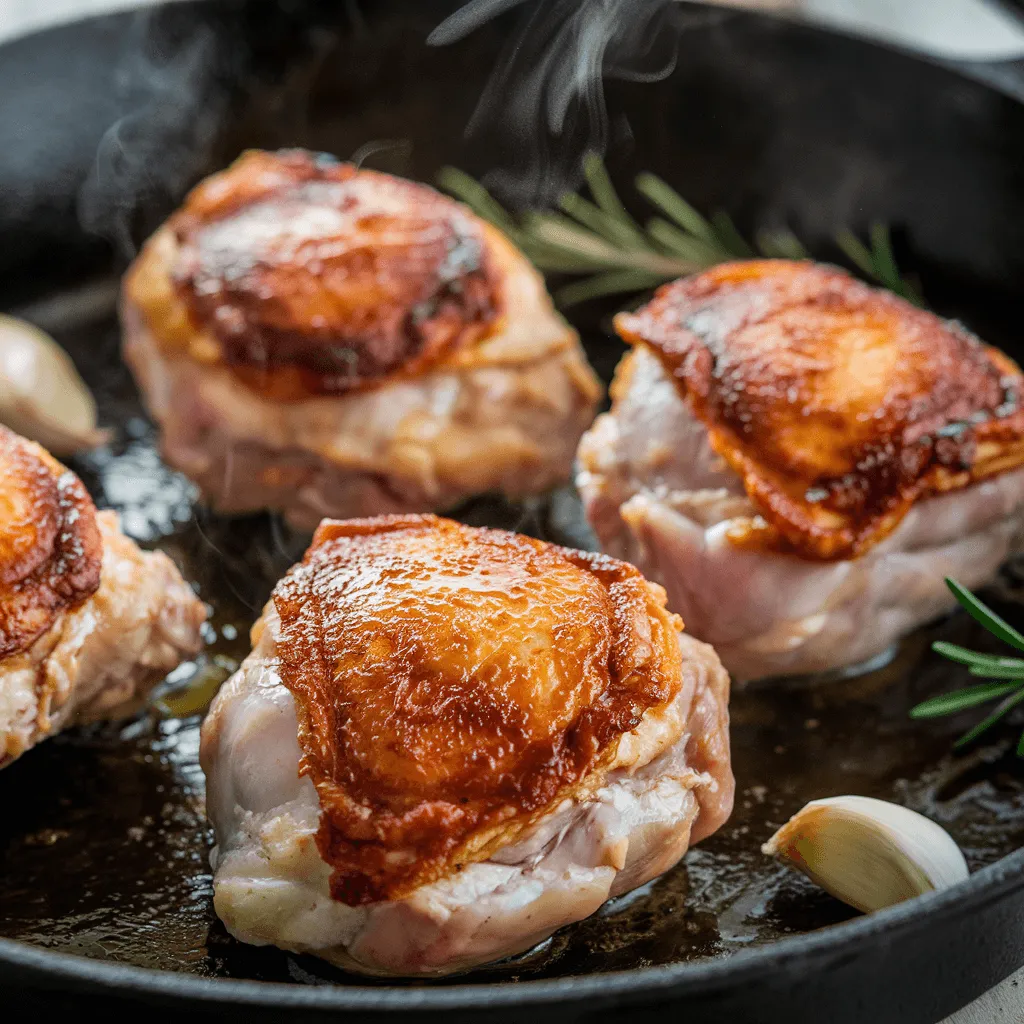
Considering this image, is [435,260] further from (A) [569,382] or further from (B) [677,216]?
(B) [677,216]

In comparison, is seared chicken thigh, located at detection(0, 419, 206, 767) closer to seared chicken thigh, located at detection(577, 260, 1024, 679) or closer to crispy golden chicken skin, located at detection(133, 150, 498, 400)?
crispy golden chicken skin, located at detection(133, 150, 498, 400)

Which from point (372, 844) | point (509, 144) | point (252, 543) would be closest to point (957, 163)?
point (509, 144)

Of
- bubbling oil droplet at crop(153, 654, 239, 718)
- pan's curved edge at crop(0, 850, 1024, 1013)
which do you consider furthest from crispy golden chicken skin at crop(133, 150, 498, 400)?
pan's curved edge at crop(0, 850, 1024, 1013)

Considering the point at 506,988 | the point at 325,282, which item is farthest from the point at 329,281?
the point at 506,988

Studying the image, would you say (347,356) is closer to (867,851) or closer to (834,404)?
(834,404)

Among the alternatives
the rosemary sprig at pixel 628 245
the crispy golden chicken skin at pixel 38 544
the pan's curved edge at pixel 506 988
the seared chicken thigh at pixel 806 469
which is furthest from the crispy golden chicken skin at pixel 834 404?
the crispy golden chicken skin at pixel 38 544

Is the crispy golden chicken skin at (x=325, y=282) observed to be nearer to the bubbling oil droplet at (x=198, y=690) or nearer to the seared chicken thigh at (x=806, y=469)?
the seared chicken thigh at (x=806, y=469)
